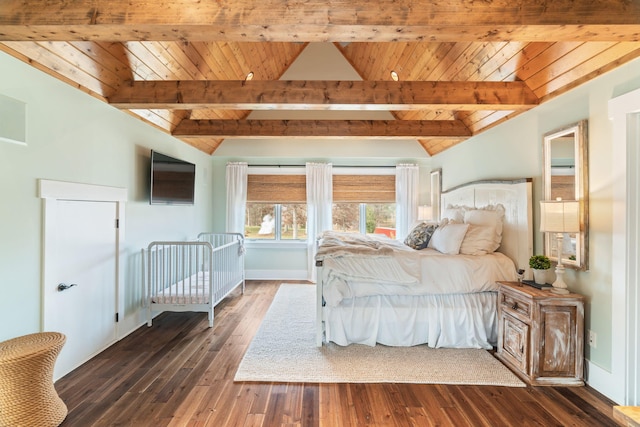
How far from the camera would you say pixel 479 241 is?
328 centimetres

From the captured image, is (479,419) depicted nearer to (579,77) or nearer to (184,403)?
(184,403)

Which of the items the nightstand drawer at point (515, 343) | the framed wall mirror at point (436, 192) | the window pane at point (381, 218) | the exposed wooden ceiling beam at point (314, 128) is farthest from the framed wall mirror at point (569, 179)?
the window pane at point (381, 218)

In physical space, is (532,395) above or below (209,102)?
below

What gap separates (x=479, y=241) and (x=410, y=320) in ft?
3.68

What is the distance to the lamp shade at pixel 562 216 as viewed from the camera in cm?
234

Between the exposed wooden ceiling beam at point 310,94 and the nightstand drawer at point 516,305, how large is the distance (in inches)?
70.4

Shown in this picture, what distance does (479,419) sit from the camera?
2.06 m

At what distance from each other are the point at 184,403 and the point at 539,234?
3386 millimetres

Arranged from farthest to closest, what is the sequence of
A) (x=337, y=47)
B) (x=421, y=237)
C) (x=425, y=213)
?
(x=425, y=213)
(x=337, y=47)
(x=421, y=237)

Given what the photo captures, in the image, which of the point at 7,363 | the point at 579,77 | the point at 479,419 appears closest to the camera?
the point at 7,363

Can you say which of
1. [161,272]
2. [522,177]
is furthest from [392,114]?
[161,272]

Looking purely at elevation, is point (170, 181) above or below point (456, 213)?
above

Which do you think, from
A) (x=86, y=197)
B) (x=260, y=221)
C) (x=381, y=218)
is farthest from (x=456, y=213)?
(x=86, y=197)

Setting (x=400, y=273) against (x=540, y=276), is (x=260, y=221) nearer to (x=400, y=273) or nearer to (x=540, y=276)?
(x=400, y=273)
